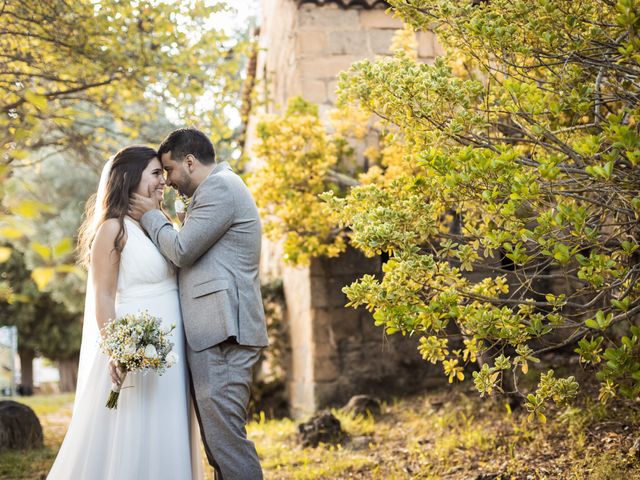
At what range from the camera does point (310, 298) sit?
7.75 metres

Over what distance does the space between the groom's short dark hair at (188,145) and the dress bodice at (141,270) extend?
1.67 ft

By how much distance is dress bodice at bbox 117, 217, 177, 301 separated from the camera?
150 inches

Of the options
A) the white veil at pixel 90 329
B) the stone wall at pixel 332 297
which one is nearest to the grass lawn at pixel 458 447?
the stone wall at pixel 332 297

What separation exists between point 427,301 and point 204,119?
515cm

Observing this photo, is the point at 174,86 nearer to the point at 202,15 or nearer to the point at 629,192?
the point at 202,15

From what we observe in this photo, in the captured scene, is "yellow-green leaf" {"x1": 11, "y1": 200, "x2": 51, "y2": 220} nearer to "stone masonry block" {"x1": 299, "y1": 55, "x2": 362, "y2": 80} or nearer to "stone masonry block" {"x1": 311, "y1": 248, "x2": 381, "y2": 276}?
"stone masonry block" {"x1": 311, "y1": 248, "x2": 381, "y2": 276}

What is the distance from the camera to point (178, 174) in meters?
3.89

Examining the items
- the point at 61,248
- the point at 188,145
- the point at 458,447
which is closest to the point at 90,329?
the point at 188,145

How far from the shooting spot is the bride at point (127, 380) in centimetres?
359

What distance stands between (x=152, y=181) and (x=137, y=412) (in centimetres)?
127

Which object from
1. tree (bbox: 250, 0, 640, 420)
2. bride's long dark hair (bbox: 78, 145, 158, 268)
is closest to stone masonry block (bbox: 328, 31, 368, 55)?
tree (bbox: 250, 0, 640, 420)

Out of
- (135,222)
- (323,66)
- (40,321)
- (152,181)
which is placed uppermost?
(323,66)

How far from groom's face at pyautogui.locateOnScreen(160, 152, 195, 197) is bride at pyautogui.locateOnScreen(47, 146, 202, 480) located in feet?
0.35

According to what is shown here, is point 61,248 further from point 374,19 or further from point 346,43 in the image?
point 374,19
